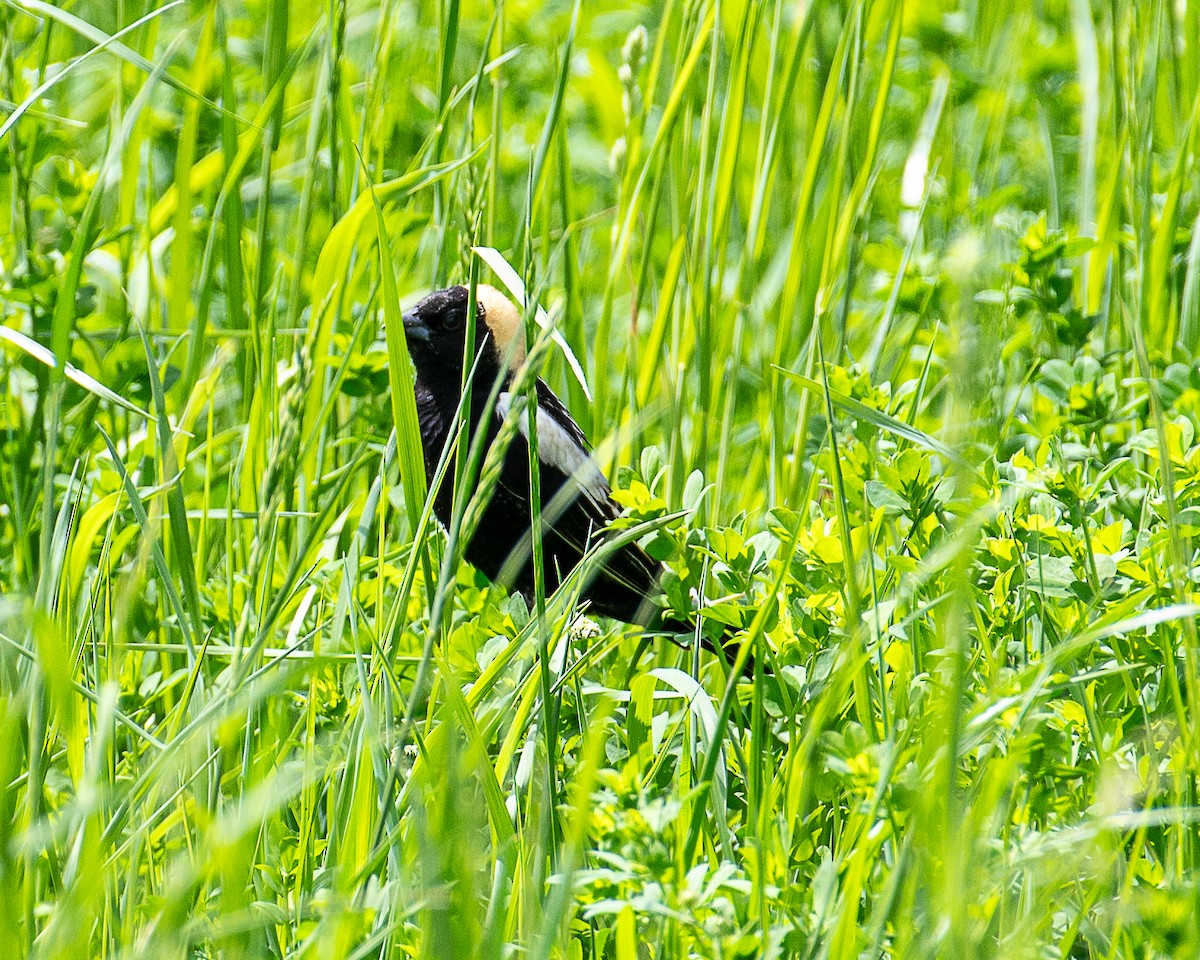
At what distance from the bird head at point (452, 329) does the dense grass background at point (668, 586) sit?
0.11 m

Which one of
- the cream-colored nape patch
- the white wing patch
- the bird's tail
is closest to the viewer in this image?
the bird's tail

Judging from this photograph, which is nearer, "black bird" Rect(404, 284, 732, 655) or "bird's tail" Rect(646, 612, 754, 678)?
"bird's tail" Rect(646, 612, 754, 678)

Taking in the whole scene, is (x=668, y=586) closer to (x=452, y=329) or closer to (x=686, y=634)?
(x=686, y=634)

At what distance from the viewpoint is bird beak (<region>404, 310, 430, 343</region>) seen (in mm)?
2637

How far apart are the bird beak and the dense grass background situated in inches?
4.2

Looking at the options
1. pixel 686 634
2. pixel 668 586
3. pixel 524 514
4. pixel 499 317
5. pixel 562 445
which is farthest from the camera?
pixel 499 317

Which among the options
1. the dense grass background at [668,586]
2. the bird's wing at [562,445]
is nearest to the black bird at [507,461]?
the bird's wing at [562,445]

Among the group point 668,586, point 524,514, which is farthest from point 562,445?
point 668,586

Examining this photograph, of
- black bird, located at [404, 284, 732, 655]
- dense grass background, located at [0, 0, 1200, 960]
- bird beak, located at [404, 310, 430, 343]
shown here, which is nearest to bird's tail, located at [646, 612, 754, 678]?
dense grass background, located at [0, 0, 1200, 960]

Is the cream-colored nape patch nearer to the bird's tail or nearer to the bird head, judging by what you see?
the bird head

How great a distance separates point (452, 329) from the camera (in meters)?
2.68

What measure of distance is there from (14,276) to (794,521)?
148 centimetres

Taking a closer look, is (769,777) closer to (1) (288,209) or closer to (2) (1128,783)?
(2) (1128,783)

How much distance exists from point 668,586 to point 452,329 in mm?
1154
